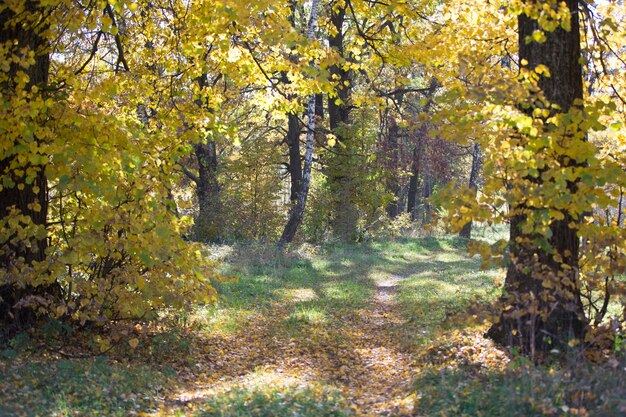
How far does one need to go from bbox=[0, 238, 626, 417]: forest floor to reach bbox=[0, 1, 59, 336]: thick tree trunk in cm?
60

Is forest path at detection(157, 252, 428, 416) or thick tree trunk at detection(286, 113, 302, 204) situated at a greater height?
thick tree trunk at detection(286, 113, 302, 204)

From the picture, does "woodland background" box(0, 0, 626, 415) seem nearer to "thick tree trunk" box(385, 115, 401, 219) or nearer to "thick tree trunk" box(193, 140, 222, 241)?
"thick tree trunk" box(193, 140, 222, 241)

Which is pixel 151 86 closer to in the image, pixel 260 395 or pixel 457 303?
pixel 260 395

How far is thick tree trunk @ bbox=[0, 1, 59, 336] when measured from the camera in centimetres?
672

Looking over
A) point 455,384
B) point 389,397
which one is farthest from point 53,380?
point 455,384

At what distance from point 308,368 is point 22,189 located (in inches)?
150

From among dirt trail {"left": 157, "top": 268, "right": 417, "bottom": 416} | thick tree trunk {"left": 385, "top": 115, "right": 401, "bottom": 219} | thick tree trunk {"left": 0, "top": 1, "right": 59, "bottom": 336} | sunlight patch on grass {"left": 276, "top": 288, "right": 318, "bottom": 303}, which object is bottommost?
dirt trail {"left": 157, "top": 268, "right": 417, "bottom": 416}

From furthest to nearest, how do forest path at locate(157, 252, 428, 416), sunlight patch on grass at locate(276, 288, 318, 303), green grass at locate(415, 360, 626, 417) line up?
sunlight patch on grass at locate(276, 288, 318, 303), forest path at locate(157, 252, 428, 416), green grass at locate(415, 360, 626, 417)

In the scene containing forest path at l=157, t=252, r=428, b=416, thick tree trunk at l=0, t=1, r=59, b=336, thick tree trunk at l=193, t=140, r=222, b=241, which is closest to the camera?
Result: forest path at l=157, t=252, r=428, b=416

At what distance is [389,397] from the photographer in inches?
242

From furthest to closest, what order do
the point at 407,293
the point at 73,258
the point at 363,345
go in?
1. the point at 407,293
2. the point at 363,345
3. the point at 73,258

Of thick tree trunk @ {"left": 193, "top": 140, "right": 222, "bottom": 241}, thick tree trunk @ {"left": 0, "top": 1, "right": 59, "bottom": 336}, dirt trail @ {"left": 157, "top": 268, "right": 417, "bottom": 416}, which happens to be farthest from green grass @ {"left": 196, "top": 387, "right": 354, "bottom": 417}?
thick tree trunk @ {"left": 193, "top": 140, "right": 222, "bottom": 241}

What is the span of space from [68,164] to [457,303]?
6192 mm

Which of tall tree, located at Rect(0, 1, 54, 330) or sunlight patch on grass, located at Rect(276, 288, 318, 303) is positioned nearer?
tall tree, located at Rect(0, 1, 54, 330)
